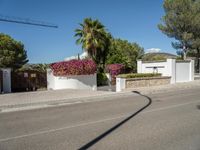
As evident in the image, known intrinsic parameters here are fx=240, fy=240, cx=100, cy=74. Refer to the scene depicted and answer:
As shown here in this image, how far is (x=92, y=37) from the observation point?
103 ft

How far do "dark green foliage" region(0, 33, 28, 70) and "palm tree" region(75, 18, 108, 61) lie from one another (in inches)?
812

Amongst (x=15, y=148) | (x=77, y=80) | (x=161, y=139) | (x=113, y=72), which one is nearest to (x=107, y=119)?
(x=161, y=139)

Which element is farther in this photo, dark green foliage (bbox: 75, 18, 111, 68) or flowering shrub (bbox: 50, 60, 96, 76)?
dark green foliage (bbox: 75, 18, 111, 68)

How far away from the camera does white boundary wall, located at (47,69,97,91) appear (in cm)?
2148

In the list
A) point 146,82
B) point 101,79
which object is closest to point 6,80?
point 101,79

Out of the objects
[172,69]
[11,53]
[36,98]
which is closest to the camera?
[36,98]

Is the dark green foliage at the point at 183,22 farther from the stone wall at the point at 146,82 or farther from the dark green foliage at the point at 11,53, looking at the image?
the dark green foliage at the point at 11,53

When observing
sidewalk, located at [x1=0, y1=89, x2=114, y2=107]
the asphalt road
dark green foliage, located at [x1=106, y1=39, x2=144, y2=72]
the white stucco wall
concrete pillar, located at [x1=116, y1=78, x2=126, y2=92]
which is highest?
dark green foliage, located at [x1=106, y1=39, x2=144, y2=72]

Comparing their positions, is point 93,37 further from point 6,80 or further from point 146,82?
point 6,80

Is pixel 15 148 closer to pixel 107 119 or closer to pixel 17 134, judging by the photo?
pixel 17 134

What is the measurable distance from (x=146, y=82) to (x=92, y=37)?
1166cm

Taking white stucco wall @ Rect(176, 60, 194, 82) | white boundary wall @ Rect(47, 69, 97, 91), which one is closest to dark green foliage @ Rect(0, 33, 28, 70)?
white boundary wall @ Rect(47, 69, 97, 91)

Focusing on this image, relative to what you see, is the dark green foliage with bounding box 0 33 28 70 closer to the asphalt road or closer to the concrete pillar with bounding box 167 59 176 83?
the concrete pillar with bounding box 167 59 176 83

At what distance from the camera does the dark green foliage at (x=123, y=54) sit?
32.0 m
